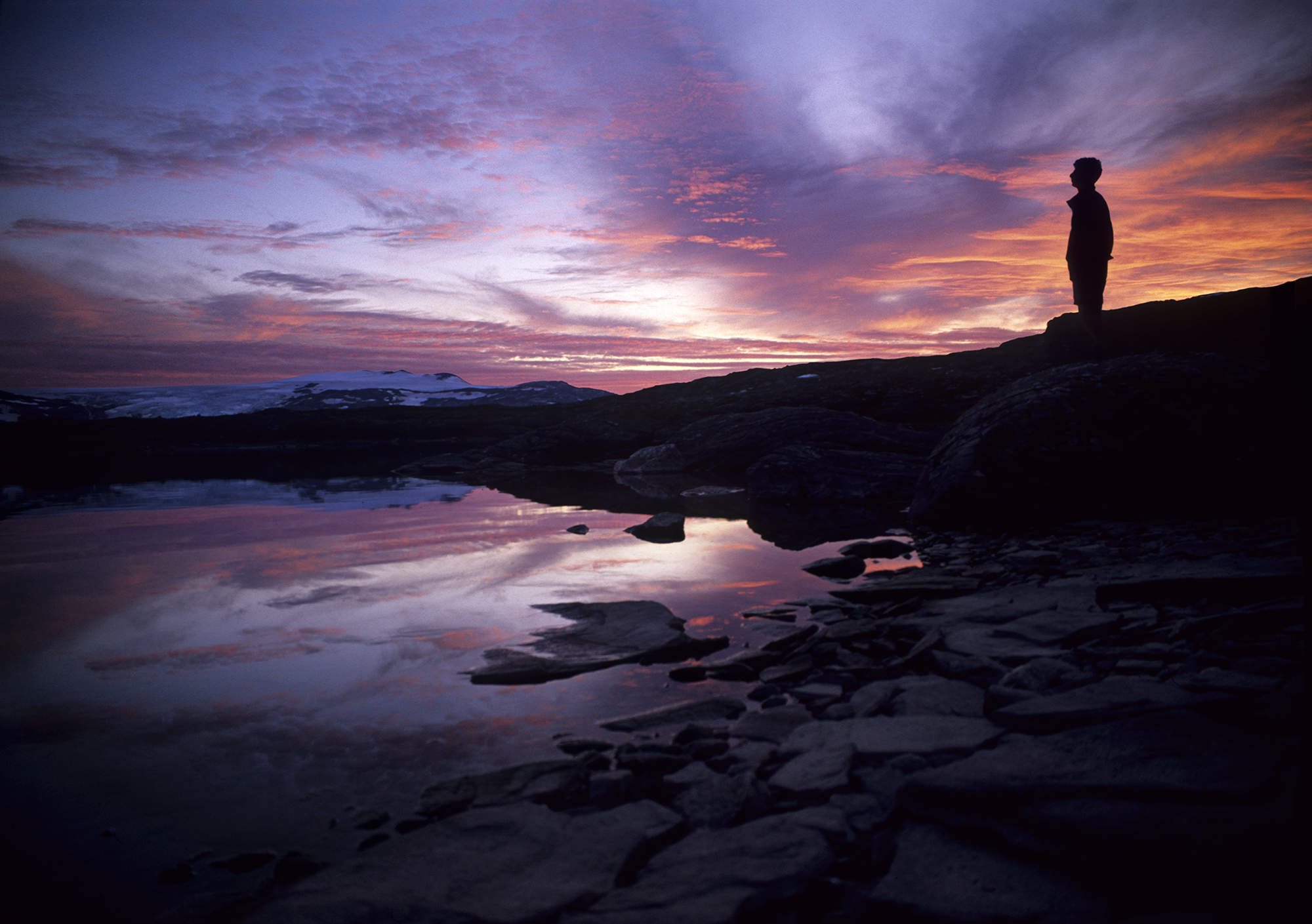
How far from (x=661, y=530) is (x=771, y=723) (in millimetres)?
6024

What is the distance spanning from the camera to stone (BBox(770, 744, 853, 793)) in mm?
2555

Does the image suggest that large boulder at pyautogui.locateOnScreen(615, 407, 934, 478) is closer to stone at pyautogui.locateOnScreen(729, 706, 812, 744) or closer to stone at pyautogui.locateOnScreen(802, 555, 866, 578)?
stone at pyautogui.locateOnScreen(802, 555, 866, 578)

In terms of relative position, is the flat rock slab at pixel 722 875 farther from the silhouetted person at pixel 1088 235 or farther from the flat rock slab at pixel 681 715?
the silhouetted person at pixel 1088 235

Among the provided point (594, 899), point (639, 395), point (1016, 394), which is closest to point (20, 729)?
point (594, 899)

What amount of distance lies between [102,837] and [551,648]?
2.43 meters

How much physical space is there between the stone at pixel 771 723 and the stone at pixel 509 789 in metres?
0.82

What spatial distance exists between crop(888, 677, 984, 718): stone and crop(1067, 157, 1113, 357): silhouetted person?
33.5 ft

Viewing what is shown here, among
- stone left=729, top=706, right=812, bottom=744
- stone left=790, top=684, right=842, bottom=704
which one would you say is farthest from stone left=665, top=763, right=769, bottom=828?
stone left=790, top=684, right=842, bottom=704

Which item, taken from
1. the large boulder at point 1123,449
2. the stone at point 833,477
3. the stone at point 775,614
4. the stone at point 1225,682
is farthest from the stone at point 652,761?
the stone at point 833,477

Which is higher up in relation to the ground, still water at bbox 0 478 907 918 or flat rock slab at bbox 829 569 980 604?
flat rock slab at bbox 829 569 980 604

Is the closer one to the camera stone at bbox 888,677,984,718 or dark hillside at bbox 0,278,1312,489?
stone at bbox 888,677,984,718

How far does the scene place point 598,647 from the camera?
450 cm

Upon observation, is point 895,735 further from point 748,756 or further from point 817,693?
point 817,693

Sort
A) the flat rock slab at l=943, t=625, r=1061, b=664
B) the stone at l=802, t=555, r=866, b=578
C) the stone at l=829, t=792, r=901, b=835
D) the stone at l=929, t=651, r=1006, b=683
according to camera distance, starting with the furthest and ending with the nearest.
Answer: the stone at l=802, t=555, r=866, b=578
the flat rock slab at l=943, t=625, r=1061, b=664
the stone at l=929, t=651, r=1006, b=683
the stone at l=829, t=792, r=901, b=835
